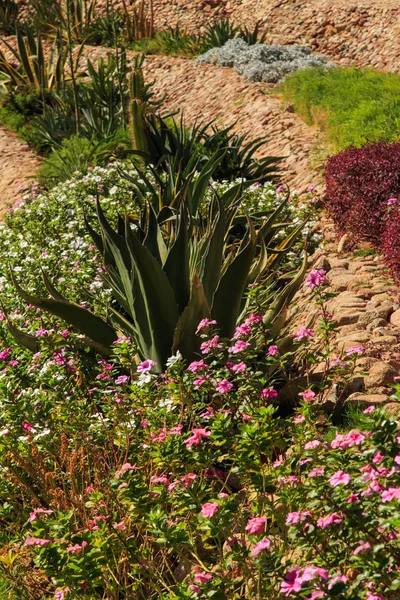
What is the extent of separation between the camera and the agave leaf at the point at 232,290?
3717 millimetres

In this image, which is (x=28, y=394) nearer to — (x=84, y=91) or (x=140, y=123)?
(x=140, y=123)

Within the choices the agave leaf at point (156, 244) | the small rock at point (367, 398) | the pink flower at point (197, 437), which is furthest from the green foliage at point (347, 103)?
the pink flower at point (197, 437)

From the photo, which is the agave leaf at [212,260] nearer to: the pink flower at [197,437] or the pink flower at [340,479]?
the pink flower at [197,437]

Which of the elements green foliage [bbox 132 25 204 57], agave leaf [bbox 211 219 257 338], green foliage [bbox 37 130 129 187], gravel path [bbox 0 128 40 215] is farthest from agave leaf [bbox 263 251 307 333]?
green foliage [bbox 132 25 204 57]

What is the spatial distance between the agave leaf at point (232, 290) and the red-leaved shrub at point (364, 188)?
6.84ft

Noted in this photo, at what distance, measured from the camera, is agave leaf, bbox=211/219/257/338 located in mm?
3717

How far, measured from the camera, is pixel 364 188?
5773 millimetres

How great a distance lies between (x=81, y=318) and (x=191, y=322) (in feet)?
2.12

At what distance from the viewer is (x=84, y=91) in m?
11.5

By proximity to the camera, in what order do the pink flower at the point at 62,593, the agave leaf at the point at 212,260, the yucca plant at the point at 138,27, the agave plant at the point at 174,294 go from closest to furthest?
1. the pink flower at the point at 62,593
2. the agave plant at the point at 174,294
3. the agave leaf at the point at 212,260
4. the yucca plant at the point at 138,27

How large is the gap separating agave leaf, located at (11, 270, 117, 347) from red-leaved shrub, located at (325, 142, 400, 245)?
2.47 meters

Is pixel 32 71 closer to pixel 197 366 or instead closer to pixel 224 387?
pixel 197 366

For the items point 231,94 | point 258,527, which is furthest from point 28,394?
point 231,94

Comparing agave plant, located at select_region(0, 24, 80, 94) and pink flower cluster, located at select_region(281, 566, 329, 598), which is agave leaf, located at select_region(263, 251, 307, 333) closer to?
pink flower cluster, located at select_region(281, 566, 329, 598)
